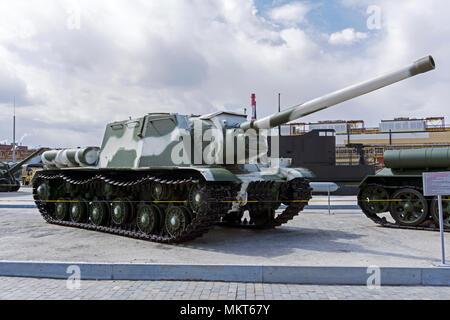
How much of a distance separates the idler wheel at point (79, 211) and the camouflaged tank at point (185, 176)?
29 millimetres

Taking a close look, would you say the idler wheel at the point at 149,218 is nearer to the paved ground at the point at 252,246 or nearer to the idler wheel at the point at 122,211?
the paved ground at the point at 252,246

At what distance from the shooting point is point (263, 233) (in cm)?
1056

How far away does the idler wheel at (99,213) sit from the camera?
449 inches

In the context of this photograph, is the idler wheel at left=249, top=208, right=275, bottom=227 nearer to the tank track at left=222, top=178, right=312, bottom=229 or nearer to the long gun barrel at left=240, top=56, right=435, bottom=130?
the tank track at left=222, top=178, right=312, bottom=229

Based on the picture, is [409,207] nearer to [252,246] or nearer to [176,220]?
[252,246]

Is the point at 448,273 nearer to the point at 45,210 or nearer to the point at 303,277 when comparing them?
the point at 303,277

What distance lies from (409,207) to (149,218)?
7303 mm

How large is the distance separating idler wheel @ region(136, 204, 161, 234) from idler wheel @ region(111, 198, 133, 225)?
32.9 inches

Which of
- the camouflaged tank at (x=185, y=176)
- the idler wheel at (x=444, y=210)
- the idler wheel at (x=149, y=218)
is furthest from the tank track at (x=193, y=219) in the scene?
the idler wheel at (x=444, y=210)

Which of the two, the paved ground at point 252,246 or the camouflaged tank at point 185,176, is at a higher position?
the camouflaged tank at point 185,176

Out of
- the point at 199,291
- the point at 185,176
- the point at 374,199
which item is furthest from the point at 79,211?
the point at 374,199

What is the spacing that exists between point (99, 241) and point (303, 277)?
545 centimetres

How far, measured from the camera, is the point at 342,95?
25.2 feet
